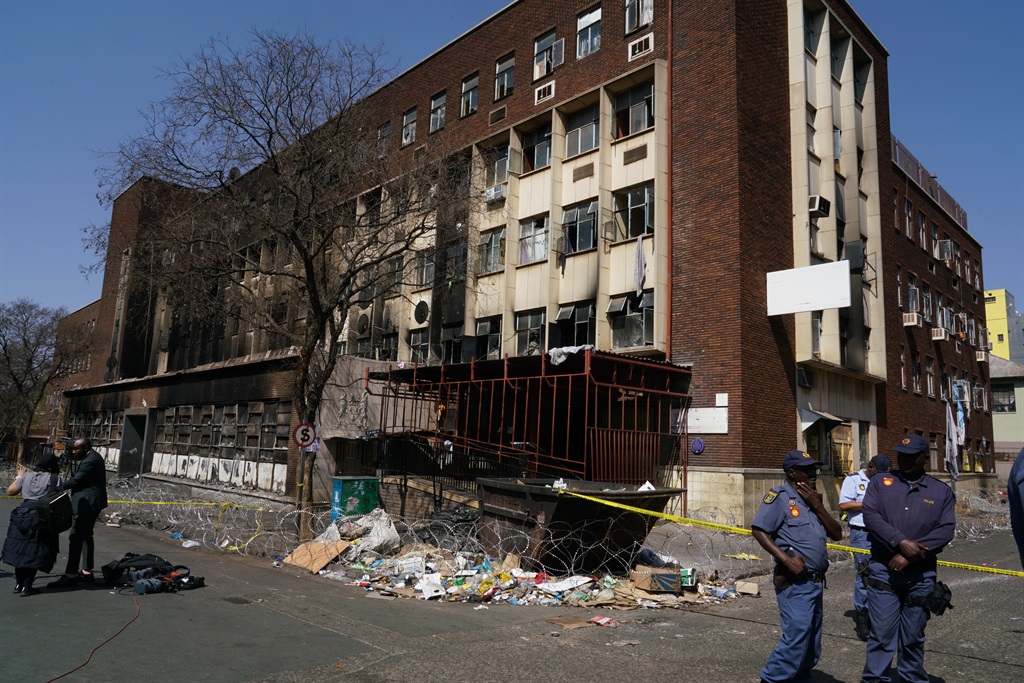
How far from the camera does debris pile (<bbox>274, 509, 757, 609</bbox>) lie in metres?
9.69

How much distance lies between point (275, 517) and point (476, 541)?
9214 mm

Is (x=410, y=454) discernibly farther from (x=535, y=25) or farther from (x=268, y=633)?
(x=535, y=25)

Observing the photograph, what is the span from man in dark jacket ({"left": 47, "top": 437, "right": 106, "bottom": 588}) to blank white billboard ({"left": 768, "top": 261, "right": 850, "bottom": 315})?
15271mm

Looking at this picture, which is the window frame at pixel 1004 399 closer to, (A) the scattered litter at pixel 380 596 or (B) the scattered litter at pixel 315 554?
(B) the scattered litter at pixel 315 554

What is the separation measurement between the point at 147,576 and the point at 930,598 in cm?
870

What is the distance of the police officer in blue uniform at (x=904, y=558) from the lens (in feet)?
17.1

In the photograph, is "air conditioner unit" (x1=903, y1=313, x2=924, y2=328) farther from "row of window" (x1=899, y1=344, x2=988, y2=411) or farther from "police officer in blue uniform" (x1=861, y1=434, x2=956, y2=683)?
"police officer in blue uniform" (x1=861, y1=434, x2=956, y2=683)

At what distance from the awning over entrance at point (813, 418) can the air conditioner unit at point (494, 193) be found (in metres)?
11.5

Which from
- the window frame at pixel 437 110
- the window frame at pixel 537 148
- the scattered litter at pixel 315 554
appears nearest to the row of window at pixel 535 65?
the window frame at pixel 437 110

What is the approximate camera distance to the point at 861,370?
72.6ft

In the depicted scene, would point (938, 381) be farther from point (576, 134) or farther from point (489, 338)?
point (489, 338)

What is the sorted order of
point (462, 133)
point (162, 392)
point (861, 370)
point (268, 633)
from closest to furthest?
1. point (268, 633)
2. point (861, 370)
3. point (462, 133)
4. point (162, 392)

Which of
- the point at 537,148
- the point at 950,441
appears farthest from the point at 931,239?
the point at 537,148

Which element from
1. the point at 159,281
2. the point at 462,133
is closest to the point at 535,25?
the point at 462,133
